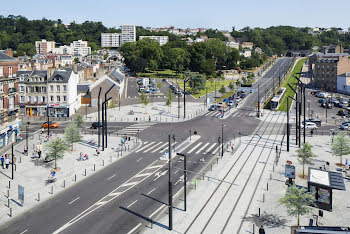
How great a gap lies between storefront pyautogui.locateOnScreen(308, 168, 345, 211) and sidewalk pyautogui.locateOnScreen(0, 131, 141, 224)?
24458 mm

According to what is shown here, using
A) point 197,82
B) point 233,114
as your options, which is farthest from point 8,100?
point 197,82

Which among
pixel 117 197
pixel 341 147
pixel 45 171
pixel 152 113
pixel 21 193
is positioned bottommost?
pixel 117 197

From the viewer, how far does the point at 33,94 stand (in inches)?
2899

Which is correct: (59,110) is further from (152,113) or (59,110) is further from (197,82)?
(197,82)

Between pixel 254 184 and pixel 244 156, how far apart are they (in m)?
9.94

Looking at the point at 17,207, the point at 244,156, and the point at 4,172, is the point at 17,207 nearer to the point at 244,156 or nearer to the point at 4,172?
the point at 4,172

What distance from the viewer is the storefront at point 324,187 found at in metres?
28.8

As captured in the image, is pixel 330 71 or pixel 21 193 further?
pixel 330 71

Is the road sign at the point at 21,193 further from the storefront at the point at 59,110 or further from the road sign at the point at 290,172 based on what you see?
the storefront at the point at 59,110

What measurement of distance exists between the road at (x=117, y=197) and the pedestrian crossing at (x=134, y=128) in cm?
642

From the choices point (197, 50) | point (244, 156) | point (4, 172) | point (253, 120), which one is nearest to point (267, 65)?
point (197, 50)

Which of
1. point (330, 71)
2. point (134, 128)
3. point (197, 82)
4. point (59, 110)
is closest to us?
point (134, 128)

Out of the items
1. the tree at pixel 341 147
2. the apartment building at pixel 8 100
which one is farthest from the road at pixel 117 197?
the apartment building at pixel 8 100

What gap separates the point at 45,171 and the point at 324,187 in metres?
31.2
